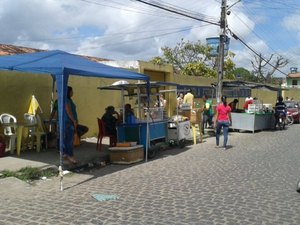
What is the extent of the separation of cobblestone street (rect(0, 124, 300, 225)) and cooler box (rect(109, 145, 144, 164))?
0.84 ft

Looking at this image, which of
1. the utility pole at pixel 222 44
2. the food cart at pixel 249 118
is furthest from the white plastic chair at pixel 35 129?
the food cart at pixel 249 118

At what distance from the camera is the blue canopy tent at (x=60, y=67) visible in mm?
8523

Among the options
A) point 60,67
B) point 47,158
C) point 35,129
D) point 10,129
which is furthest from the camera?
point 35,129

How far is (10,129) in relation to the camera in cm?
1158

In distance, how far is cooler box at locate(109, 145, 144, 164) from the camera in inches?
427

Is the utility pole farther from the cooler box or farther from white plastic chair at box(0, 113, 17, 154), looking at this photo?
white plastic chair at box(0, 113, 17, 154)

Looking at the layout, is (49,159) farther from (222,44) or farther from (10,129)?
(222,44)

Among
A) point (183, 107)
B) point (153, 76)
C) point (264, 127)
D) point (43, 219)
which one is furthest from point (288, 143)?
point (43, 219)

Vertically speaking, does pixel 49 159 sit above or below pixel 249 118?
below

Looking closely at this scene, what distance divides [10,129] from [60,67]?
3609mm

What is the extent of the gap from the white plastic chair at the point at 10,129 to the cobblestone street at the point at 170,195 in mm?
2640

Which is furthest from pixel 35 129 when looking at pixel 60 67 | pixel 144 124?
pixel 60 67

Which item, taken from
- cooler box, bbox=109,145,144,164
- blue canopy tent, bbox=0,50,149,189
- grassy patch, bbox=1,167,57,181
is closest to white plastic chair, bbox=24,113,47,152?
blue canopy tent, bbox=0,50,149,189

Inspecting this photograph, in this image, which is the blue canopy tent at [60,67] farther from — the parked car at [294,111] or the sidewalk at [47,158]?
the parked car at [294,111]
